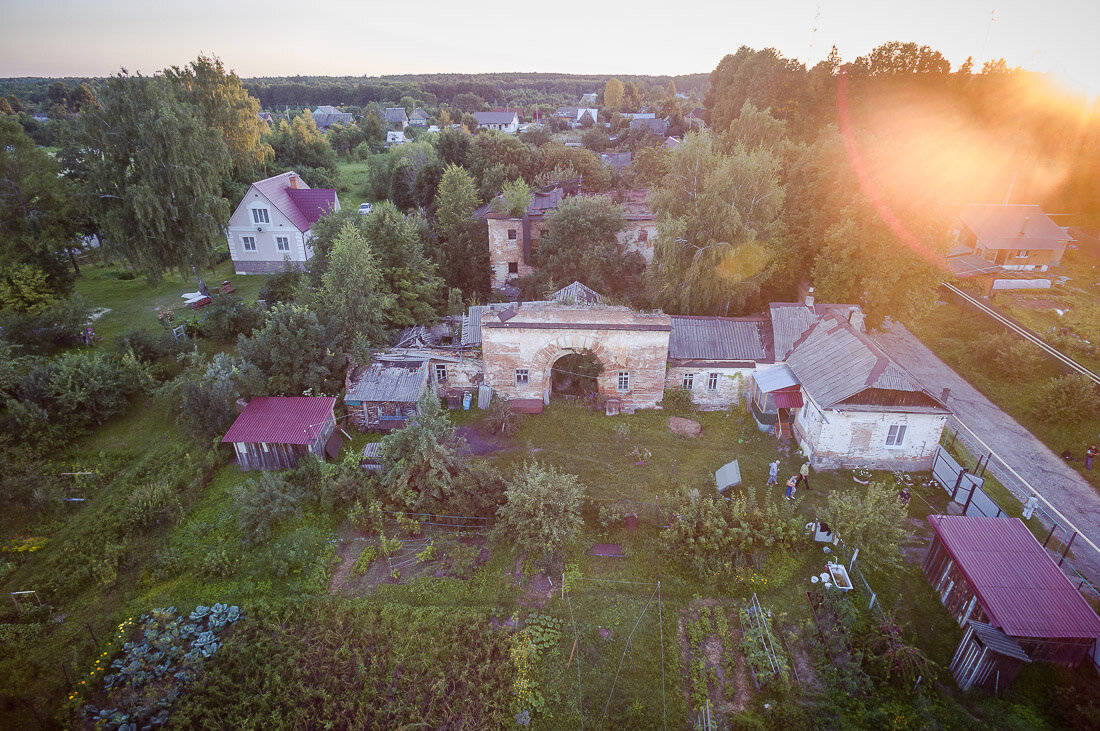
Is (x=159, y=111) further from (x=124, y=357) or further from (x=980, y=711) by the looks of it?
(x=980, y=711)

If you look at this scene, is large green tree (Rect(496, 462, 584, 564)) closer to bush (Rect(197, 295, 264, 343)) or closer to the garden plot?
the garden plot

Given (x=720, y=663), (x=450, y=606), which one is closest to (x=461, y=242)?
(x=450, y=606)

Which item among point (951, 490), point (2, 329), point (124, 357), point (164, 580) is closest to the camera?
point (164, 580)

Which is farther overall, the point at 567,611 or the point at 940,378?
the point at 940,378

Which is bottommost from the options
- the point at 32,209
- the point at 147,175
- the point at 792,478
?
the point at 792,478

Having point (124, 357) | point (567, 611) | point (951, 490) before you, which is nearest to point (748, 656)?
point (567, 611)

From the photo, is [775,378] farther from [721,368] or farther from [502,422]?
[502,422]

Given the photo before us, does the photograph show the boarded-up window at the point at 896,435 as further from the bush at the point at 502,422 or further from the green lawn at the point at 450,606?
the bush at the point at 502,422

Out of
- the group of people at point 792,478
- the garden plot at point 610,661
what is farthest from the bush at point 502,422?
the group of people at point 792,478
